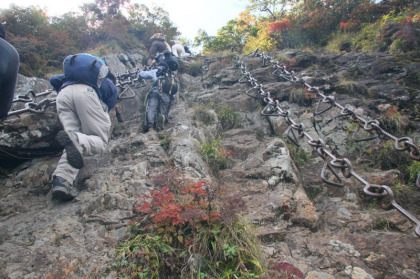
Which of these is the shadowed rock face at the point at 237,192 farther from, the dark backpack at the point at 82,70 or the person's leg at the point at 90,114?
the dark backpack at the point at 82,70

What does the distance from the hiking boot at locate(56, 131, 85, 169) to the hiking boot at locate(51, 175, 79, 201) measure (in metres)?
0.27

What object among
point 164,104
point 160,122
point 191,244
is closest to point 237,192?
point 191,244

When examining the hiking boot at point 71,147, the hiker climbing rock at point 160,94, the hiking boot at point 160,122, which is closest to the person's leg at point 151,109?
the hiker climbing rock at point 160,94

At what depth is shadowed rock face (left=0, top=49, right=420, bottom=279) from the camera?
249cm

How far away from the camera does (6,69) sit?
2.42 meters

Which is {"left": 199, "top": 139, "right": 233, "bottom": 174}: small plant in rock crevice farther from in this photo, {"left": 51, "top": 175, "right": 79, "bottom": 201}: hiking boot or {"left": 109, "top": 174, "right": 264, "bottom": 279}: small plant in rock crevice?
{"left": 51, "top": 175, "right": 79, "bottom": 201}: hiking boot

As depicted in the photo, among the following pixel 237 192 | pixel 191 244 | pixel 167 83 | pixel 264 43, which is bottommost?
pixel 237 192

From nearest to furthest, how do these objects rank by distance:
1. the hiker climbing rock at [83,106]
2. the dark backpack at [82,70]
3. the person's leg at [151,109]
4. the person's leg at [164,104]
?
the hiker climbing rock at [83,106]
the dark backpack at [82,70]
the person's leg at [151,109]
the person's leg at [164,104]

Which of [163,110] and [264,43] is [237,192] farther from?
[264,43]

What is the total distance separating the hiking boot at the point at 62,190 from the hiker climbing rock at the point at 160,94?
2.63 meters

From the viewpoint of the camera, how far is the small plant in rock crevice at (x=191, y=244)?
2348mm

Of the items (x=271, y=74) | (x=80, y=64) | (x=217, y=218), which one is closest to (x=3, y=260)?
(x=217, y=218)

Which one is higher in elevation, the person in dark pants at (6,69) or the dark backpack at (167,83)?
the person in dark pants at (6,69)

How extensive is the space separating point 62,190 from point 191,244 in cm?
205
